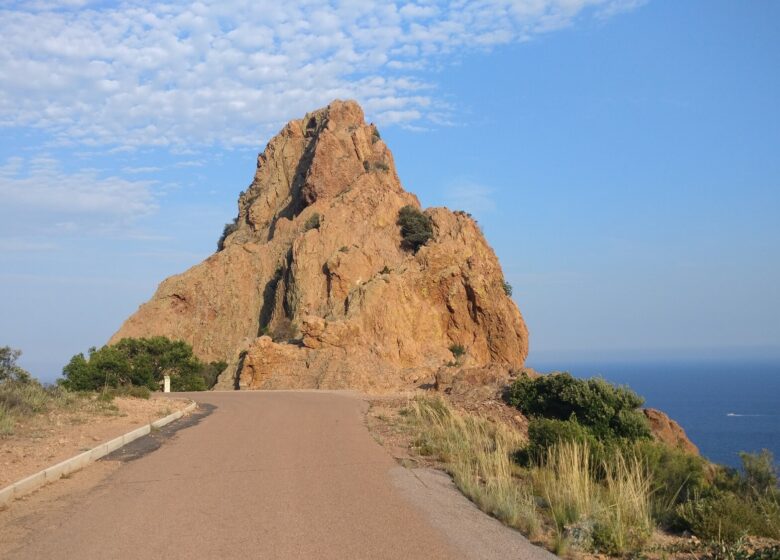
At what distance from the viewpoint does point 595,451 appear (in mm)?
11812

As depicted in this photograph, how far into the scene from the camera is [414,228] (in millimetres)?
50188

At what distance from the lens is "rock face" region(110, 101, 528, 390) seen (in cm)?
3622

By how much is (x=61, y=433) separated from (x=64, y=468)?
3.97m

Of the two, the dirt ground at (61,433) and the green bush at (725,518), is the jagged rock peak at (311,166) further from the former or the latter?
the green bush at (725,518)

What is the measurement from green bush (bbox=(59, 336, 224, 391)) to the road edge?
2131 cm

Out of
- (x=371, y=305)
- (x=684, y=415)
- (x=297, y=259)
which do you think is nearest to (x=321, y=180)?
(x=297, y=259)

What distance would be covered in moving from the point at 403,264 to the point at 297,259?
7.95 m

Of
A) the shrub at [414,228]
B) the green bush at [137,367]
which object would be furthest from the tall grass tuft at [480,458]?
the shrub at [414,228]

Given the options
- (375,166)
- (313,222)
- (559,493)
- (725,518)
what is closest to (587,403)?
(559,493)

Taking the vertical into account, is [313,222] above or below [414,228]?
above

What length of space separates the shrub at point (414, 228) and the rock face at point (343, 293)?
1.96 feet

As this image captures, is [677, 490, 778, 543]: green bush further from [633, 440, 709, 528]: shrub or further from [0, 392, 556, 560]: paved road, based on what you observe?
[0, 392, 556, 560]: paved road

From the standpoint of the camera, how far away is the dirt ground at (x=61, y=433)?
10914mm

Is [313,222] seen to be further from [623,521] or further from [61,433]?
[623,521]
